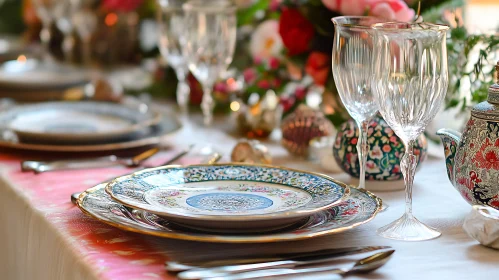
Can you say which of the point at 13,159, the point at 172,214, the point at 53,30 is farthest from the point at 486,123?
the point at 53,30

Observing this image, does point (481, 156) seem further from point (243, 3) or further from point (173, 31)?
point (243, 3)

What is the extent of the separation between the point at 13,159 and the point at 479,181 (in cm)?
80

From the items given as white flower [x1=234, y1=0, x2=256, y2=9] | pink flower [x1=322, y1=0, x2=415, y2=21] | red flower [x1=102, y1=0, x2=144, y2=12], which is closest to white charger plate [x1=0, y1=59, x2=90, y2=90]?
red flower [x1=102, y1=0, x2=144, y2=12]

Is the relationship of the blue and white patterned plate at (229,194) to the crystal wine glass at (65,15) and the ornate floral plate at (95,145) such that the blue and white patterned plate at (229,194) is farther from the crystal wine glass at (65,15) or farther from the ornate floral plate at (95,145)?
the crystal wine glass at (65,15)

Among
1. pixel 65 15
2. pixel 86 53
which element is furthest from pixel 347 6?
pixel 86 53

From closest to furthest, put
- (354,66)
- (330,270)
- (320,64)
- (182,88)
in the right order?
(330,270) → (354,66) → (320,64) → (182,88)

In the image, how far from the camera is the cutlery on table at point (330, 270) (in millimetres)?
716

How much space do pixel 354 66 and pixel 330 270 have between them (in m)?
0.32

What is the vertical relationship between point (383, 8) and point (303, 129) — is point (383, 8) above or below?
above

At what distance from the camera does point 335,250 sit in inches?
30.5

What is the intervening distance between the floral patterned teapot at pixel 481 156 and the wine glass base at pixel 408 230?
0.08 m

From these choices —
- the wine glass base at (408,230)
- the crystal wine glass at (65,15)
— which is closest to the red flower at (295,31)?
the wine glass base at (408,230)

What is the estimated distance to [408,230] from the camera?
86 cm

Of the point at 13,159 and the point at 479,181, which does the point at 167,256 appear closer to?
the point at 479,181
